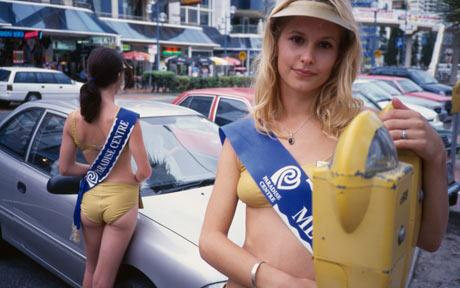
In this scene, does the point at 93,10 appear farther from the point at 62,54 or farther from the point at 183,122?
the point at 183,122

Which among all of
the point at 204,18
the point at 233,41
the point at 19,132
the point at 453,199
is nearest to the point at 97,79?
the point at 19,132

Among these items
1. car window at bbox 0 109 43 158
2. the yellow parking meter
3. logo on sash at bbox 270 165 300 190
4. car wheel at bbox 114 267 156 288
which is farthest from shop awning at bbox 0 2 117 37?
the yellow parking meter

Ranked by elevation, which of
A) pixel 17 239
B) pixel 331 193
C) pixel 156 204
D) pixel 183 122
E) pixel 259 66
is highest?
pixel 259 66

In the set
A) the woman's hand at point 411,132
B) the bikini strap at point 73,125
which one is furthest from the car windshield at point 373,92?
the woman's hand at point 411,132

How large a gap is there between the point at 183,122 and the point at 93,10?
95.0ft

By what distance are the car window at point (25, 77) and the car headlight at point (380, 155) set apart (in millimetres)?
18341

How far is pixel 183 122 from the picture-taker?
3807 millimetres

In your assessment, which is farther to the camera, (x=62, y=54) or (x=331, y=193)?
(x=62, y=54)

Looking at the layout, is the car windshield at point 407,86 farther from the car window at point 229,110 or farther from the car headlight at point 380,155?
the car headlight at point 380,155

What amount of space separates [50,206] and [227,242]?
7.10ft

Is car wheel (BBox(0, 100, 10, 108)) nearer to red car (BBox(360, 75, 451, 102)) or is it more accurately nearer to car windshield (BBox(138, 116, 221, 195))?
red car (BBox(360, 75, 451, 102))

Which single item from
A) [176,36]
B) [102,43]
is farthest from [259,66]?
[176,36]

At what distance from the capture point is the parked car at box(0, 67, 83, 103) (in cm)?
1720

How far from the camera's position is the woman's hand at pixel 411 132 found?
3.94ft
